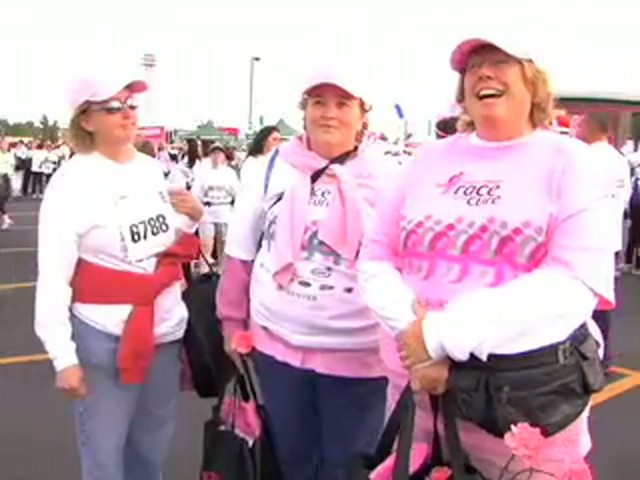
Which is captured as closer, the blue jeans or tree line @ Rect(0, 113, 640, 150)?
the blue jeans

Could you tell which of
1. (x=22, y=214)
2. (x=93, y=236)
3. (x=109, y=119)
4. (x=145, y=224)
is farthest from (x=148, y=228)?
(x=22, y=214)

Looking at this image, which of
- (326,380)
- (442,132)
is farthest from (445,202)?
(442,132)

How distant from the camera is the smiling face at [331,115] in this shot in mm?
2930

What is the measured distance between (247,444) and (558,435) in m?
1.20

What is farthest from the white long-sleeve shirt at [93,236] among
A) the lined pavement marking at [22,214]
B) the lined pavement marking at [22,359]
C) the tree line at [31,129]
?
the tree line at [31,129]

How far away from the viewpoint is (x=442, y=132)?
5.79m

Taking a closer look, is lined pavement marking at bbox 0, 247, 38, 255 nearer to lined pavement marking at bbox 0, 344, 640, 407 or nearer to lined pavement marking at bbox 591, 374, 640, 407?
lined pavement marking at bbox 0, 344, 640, 407

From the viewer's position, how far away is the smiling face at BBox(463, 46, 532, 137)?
7.23 ft

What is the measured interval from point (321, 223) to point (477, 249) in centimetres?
82

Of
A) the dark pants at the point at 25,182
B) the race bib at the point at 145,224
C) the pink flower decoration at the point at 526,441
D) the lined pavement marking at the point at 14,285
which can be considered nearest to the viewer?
the pink flower decoration at the point at 526,441

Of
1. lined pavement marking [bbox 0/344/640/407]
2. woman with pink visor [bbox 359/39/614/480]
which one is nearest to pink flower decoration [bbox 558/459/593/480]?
woman with pink visor [bbox 359/39/614/480]

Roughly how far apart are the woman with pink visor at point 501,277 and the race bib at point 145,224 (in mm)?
939

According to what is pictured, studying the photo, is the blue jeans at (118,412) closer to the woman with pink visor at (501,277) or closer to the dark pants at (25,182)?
the woman with pink visor at (501,277)

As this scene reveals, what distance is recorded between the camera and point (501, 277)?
2.12 metres
